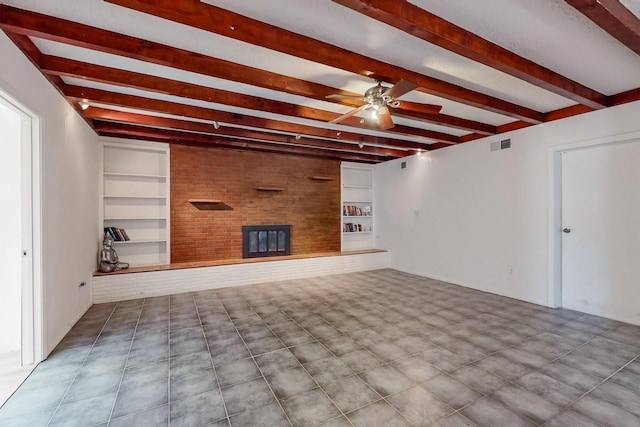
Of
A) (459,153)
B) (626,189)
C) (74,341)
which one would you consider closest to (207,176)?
(74,341)

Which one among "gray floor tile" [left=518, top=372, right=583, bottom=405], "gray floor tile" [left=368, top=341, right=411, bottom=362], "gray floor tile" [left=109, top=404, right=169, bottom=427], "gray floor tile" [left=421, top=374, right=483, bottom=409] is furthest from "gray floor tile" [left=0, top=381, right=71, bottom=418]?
"gray floor tile" [left=518, top=372, right=583, bottom=405]

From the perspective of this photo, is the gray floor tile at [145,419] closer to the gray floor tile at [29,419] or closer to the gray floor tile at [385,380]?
the gray floor tile at [29,419]

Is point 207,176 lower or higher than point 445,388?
higher

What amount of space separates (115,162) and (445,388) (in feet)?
18.8

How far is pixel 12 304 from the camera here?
8.65ft

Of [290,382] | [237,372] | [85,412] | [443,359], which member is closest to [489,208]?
[443,359]

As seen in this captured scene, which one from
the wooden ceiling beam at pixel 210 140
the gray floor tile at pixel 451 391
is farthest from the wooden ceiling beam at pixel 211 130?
the gray floor tile at pixel 451 391

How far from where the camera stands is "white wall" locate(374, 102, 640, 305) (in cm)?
400

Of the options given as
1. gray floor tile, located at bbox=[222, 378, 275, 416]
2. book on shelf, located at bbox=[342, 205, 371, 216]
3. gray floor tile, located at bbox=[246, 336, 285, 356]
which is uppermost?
book on shelf, located at bbox=[342, 205, 371, 216]

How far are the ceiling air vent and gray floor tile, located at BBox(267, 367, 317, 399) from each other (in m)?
4.39

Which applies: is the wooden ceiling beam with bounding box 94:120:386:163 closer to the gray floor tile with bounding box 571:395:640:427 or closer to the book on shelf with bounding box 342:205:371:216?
the book on shelf with bounding box 342:205:371:216

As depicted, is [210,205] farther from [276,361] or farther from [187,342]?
[276,361]

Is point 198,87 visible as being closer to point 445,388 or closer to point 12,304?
point 12,304

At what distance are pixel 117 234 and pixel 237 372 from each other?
12.4 feet
